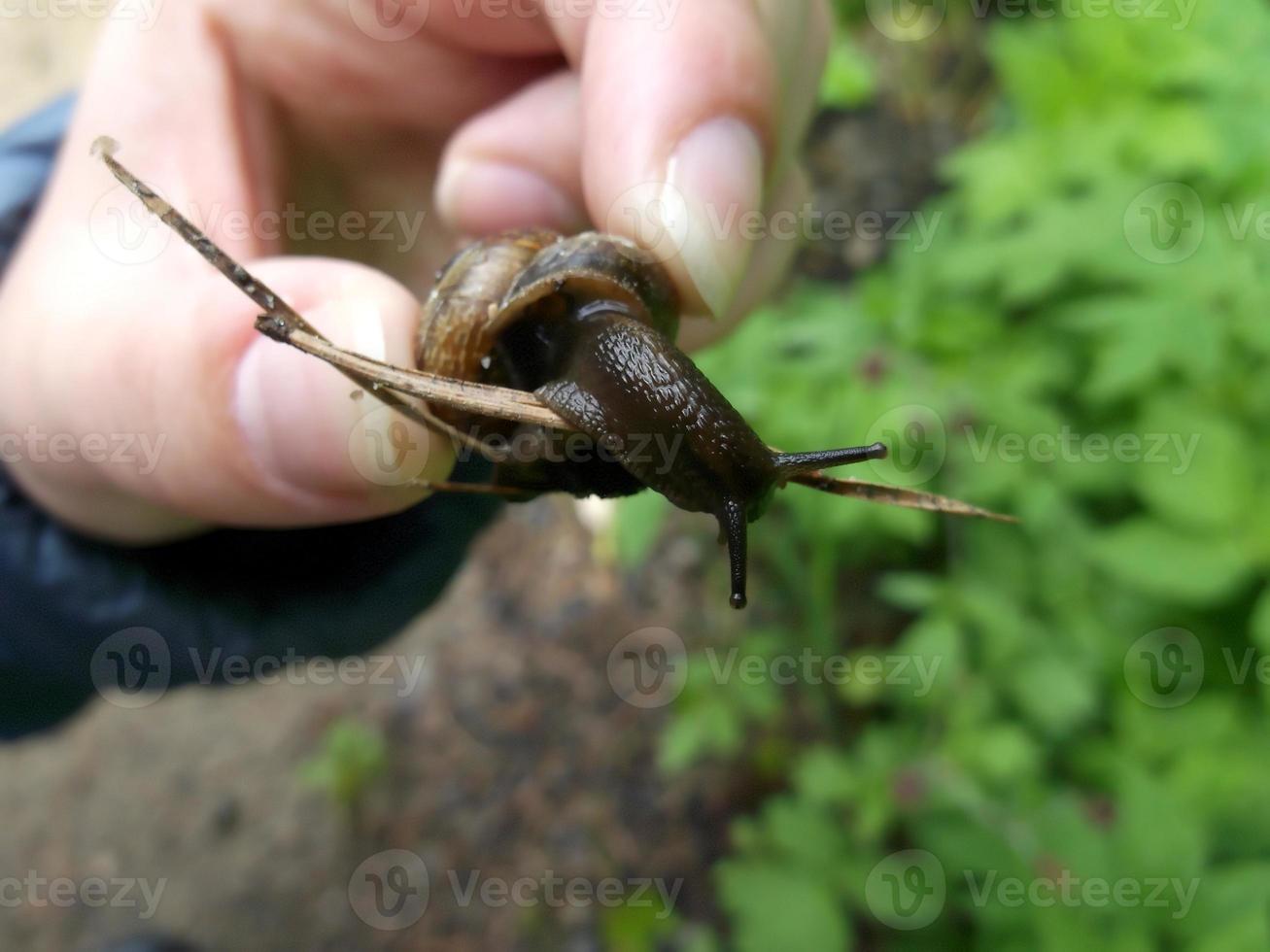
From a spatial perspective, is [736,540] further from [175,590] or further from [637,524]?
[175,590]

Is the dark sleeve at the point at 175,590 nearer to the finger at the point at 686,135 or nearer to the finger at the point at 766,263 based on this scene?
the finger at the point at 766,263

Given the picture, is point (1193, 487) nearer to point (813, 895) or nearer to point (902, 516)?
point (902, 516)

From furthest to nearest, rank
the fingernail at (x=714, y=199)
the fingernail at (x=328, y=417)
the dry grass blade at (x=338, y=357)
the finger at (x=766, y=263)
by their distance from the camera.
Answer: the finger at (x=766, y=263) → the fingernail at (x=714, y=199) → the fingernail at (x=328, y=417) → the dry grass blade at (x=338, y=357)

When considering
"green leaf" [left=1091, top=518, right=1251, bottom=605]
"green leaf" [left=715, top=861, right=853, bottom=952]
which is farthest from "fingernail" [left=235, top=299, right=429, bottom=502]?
"green leaf" [left=1091, top=518, right=1251, bottom=605]

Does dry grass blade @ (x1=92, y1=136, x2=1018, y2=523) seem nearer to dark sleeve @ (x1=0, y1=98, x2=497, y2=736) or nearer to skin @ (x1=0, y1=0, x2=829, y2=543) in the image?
skin @ (x1=0, y1=0, x2=829, y2=543)

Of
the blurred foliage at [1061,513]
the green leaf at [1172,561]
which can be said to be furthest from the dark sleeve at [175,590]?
the green leaf at [1172,561]

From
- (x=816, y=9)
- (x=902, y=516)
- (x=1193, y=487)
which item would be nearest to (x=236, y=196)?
(x=816, y=9)
